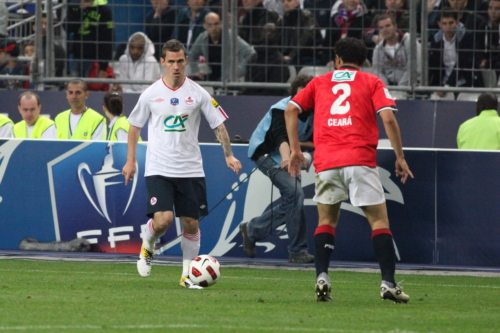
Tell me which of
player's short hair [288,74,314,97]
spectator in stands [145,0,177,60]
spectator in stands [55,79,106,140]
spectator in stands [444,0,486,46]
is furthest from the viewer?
spectator in stands [145,0,177,60]

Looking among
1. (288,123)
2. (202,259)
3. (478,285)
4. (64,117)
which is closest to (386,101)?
(288,123)

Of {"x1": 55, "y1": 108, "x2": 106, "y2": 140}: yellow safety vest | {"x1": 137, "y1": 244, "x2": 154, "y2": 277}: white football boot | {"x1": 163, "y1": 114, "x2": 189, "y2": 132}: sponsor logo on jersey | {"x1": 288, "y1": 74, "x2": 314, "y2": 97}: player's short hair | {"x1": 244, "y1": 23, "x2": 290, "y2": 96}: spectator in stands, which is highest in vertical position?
{"x1": 244, "y1": 23, "x2": 290, "y2": 96}: spectator in stands

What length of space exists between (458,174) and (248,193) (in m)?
2.51

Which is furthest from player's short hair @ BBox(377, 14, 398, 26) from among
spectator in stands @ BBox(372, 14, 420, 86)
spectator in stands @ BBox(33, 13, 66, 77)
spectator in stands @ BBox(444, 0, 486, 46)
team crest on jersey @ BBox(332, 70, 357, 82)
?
team crest on jersey @ BBox(332, 70, 357, 82)

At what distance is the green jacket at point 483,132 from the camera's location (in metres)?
12.3

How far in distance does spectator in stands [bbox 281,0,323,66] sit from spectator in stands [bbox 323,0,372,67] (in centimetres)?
18

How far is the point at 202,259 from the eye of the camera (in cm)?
844

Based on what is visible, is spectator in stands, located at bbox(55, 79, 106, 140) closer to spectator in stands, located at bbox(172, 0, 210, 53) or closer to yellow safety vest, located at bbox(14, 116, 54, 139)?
yellow safety vest, located at bbox(14, 116, 54, 139)

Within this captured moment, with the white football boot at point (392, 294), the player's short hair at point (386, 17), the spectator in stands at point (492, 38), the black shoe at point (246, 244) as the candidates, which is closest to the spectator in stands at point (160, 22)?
the player's short hair at point (386, 17)

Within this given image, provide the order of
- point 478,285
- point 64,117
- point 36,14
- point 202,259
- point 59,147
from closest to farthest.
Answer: point 202,259, point 478,285, point 59,147, point 64,117, point 36,14

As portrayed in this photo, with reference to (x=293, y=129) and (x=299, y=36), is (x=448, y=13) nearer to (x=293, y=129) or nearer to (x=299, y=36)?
(x=299, y=36)

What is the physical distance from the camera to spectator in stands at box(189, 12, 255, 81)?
1377cm

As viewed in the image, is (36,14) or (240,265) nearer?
(240,265)

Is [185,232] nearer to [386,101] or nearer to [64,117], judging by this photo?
[386,101]
